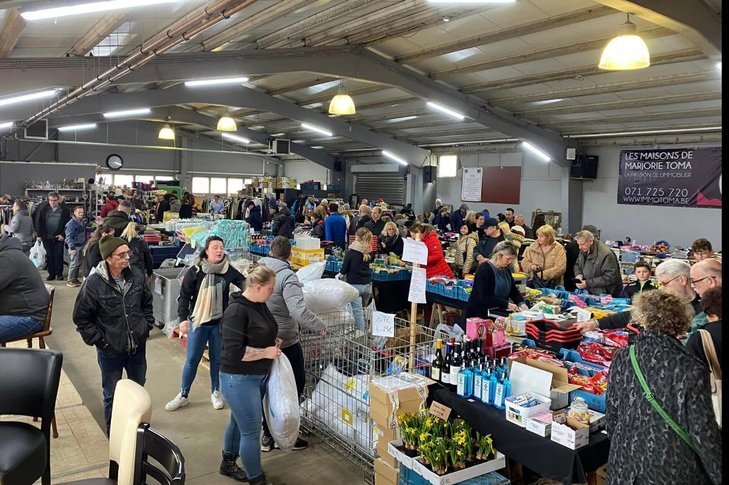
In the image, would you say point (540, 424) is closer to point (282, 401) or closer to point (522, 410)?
point (522, 410)

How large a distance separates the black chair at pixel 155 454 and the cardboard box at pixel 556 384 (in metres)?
1.75

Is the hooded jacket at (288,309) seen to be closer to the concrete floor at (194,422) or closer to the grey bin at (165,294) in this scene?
A: the concrete floor at (194,422)

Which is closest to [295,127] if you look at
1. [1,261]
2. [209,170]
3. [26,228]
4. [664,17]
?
[209,170]

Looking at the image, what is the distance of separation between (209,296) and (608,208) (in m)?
10.4

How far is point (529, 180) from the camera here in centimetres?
1395

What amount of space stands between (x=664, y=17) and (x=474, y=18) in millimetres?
2507

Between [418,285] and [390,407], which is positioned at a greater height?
[418,285]

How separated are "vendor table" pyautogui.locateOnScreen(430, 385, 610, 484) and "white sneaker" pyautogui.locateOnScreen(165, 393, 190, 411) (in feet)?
8.08

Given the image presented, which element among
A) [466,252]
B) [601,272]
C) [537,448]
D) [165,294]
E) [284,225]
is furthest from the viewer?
[284,225]

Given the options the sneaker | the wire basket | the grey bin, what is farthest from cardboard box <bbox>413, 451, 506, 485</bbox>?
the grey bin

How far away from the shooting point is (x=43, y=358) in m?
2.52

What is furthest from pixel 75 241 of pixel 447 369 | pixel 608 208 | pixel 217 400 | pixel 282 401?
pixel 608 208

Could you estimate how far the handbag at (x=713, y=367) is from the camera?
6.73ft

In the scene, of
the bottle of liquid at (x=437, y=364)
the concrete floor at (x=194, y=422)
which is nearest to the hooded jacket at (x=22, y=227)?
the concrete floor at (x=194, y=422)
